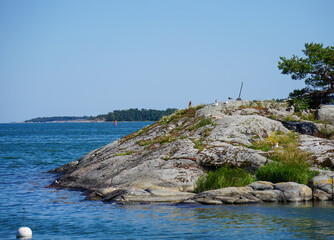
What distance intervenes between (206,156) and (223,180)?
3425 millimetres

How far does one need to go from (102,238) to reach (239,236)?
191 inches

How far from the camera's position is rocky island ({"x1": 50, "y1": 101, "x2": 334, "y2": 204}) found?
22062 mm

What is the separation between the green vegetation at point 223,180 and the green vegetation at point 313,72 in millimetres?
9812

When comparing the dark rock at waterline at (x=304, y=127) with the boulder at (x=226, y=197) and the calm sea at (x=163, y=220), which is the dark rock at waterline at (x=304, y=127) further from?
the boulder at (x=226, y=197)

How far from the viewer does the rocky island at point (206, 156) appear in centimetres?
2206

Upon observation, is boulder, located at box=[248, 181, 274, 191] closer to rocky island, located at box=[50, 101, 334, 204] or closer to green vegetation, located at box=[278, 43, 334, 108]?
rocky island, located at box=[50, 101, 334, 204]

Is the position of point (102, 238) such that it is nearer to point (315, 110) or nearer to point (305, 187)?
point (305, 187)

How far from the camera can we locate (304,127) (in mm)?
31578

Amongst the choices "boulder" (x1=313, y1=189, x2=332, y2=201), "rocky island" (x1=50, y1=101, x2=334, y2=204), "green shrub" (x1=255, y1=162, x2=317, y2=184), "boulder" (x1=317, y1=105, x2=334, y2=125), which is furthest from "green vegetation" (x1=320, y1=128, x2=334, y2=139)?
"boulder" (x1=313, y1=189, x2=332, y2=201)

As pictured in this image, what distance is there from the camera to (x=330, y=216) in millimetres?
18344

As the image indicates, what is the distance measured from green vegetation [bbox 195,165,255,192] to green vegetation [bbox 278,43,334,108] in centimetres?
981

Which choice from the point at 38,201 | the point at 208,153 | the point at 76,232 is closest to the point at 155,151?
the point at 208,153

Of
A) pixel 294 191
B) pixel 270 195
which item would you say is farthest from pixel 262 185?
pixel 294 191

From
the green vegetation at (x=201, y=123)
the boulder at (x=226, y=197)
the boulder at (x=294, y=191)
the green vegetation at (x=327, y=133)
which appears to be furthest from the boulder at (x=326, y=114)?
the boulder at (x=226, y=197)
